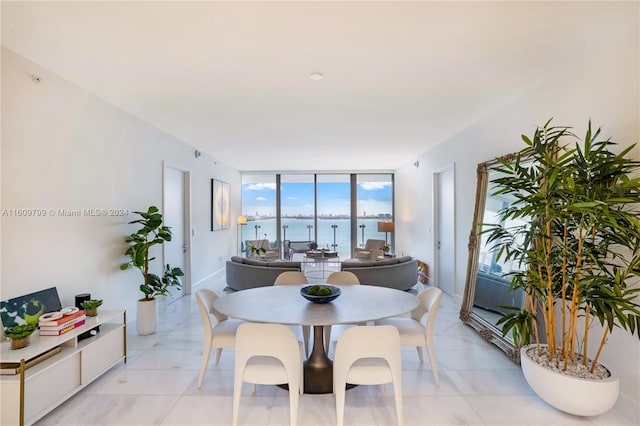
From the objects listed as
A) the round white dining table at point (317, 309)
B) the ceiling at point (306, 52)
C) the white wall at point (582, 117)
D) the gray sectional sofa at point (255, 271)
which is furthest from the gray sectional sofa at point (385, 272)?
the ceiling at point (306, 52)

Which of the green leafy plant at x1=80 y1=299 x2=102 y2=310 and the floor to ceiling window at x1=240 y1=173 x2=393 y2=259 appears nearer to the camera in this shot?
the green leafy plant at x1=80 y1=299 x2=102 y2=310

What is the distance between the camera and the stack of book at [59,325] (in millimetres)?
2289

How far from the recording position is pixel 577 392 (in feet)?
6.49

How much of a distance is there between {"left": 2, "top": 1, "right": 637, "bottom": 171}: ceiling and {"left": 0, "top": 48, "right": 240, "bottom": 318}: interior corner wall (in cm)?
26

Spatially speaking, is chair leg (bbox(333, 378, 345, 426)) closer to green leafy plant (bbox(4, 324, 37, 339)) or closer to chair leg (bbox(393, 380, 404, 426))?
chair leg (bbox(393, 380, 404, 426))

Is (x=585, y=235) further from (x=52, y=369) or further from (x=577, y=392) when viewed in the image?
(x=52, y=369)

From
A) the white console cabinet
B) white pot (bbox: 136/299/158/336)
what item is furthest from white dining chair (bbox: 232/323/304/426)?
white pot (bbox: 136/299/158/336)

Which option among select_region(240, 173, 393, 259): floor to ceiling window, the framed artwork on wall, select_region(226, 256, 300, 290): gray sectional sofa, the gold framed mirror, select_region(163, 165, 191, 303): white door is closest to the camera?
the gold framed mirror

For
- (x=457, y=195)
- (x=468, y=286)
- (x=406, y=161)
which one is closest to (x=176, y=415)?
(x=468, y=286)

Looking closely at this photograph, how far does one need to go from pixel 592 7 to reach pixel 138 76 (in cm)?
343

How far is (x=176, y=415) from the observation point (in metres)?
2.17

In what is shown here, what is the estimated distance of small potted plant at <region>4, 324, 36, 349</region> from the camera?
6.78 ft

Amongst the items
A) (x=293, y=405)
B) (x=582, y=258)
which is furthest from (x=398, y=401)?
(x=582, y=258)

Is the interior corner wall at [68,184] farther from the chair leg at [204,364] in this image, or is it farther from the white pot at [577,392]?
the white pot at [577,392]
